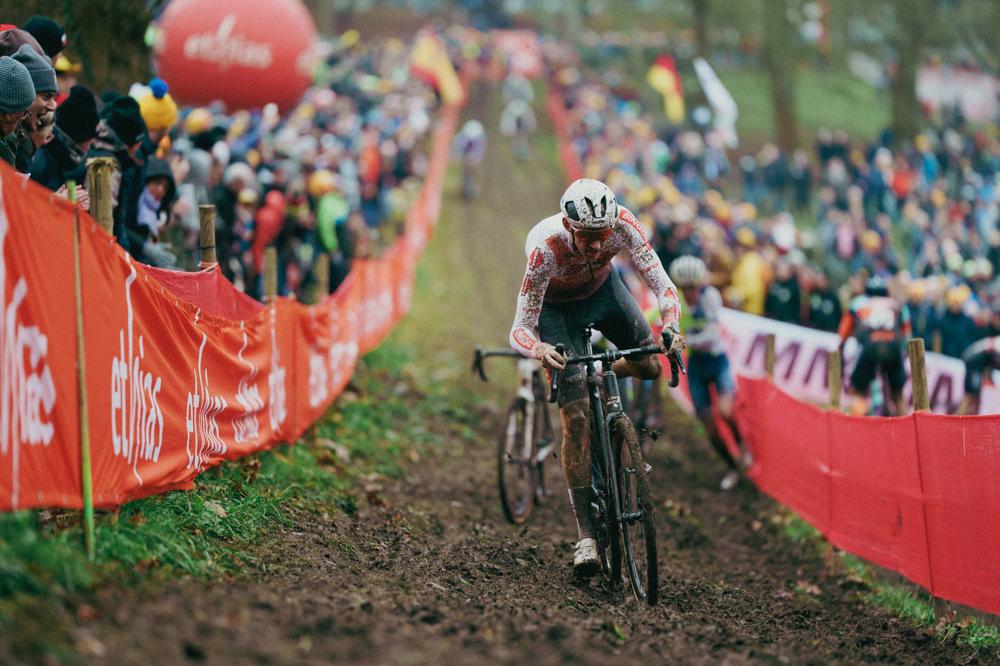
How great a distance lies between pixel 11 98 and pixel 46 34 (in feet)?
7.07

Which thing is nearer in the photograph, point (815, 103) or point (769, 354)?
point (769, 354)

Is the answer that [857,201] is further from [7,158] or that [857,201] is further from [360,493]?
[7,158]

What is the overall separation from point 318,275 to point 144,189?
5.67m

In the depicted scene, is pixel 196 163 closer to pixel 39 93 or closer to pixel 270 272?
pixel 270 272

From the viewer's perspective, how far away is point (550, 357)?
279 inches

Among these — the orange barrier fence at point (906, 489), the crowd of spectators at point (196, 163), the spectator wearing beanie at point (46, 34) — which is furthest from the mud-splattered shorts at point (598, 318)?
the spectator wearing beanie at point (46, 34)

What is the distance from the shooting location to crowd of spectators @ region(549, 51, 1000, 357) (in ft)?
58.4

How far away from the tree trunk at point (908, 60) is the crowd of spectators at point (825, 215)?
2.50ft

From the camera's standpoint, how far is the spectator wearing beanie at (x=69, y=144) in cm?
765

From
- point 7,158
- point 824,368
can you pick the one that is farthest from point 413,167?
point 7,158

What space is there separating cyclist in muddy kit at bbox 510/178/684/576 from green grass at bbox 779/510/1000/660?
8.03 ft

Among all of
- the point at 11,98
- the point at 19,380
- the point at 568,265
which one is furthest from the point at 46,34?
the point at 19,380

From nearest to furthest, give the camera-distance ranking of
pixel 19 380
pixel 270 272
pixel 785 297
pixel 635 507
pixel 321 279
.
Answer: pixel 19 380
pixel 635 507
pixel 270 272
pixel 321 279
pixel 785 297

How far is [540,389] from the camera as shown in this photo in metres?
10.5
